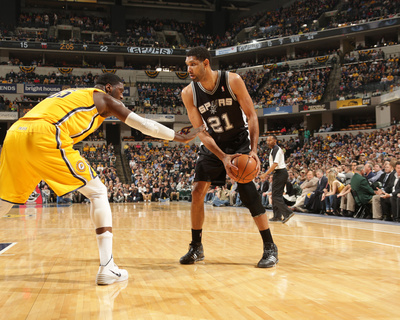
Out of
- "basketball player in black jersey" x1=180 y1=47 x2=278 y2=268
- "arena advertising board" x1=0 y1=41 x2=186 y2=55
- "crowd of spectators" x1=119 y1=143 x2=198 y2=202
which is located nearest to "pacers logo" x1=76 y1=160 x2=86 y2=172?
"basketball player in black jersey" x1=180 y1=47 x2=278 y2=268

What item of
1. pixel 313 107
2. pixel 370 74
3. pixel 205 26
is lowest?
pixel 313 107

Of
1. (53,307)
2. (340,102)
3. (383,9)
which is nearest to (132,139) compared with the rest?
(340,102)

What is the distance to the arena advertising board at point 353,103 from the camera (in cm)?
2552

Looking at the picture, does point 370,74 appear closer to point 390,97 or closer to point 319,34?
point 390,97

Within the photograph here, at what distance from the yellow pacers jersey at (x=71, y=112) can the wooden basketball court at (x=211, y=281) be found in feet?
4.27

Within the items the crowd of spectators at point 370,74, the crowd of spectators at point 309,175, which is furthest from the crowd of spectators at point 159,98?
the crowd of spectators at point 370,74

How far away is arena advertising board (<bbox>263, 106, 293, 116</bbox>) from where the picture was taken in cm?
2912

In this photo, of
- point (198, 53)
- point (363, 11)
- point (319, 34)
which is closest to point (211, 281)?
point (198, 53)

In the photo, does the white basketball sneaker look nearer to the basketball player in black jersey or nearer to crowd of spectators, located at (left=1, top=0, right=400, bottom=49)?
the basketball player in black jersey

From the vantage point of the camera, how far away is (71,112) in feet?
10.8

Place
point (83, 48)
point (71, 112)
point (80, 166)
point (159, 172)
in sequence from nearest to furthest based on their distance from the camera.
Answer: point (80, 166) → point (71, 112) → point (159, 172) → point (83, 48)

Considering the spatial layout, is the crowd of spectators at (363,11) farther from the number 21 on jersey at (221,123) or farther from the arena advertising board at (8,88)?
the number 21 on jersey at (221,123)

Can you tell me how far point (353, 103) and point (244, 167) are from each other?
2480 cm

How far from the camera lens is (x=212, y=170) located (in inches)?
166
